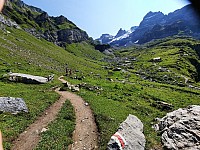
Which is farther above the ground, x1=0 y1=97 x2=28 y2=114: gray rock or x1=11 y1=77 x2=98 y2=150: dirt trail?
x1=0 y1=97 x2=28 y2=114: gray rock

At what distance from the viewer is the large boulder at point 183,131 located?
21.8 metres

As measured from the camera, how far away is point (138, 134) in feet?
74.5

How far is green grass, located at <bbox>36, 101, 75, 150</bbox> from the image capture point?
19.3 metres

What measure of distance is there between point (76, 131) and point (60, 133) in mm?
2124

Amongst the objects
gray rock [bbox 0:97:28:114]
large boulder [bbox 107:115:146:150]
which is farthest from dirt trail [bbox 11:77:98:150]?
gray rock [bbox 0:97:28:114]

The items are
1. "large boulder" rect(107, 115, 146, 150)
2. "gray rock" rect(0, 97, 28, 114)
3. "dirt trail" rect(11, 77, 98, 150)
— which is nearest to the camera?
"large boulder" rect(107, 115, 146, 150)

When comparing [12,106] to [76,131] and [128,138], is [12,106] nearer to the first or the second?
[76,131]

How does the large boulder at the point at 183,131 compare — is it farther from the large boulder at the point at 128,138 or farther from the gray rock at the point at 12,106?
the gray rock at the point at 12,106

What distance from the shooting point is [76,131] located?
77.3 feet

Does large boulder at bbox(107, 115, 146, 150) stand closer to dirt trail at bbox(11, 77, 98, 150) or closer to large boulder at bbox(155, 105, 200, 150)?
dirt trail at bbox(11, 77, 98, 150)

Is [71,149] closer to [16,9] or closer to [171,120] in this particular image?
[171,120]

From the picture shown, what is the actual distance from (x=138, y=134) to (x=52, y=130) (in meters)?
7.44

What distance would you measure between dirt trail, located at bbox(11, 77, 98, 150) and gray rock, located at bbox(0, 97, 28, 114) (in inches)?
84.5

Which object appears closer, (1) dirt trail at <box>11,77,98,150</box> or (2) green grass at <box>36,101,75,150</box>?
(2) green grass at <box>36,101,75,150</box>
